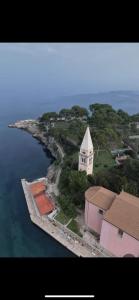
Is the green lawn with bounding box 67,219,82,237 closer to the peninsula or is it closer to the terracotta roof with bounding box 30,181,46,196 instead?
the peninsula

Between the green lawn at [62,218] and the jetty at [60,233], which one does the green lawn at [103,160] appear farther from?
the jetty at [60,233]

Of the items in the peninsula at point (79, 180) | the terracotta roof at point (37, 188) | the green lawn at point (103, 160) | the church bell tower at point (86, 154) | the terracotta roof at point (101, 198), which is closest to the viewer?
the terracotta roof at point (101, 198)

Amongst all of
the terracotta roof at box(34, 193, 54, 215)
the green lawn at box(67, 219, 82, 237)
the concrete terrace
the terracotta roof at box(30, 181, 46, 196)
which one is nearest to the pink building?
the concrete terrace

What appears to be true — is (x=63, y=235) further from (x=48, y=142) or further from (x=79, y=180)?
(x=48, y=142)

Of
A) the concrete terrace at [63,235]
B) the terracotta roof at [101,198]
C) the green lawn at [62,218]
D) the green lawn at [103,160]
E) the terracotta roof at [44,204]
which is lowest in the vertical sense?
the concrete terrace at [63,235]

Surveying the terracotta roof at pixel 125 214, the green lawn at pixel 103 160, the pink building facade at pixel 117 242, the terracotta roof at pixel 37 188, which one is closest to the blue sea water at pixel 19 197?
the terracotta roof at pixel 37 188

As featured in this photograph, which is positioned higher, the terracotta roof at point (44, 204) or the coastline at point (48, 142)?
the coastline at point (48, 142)
